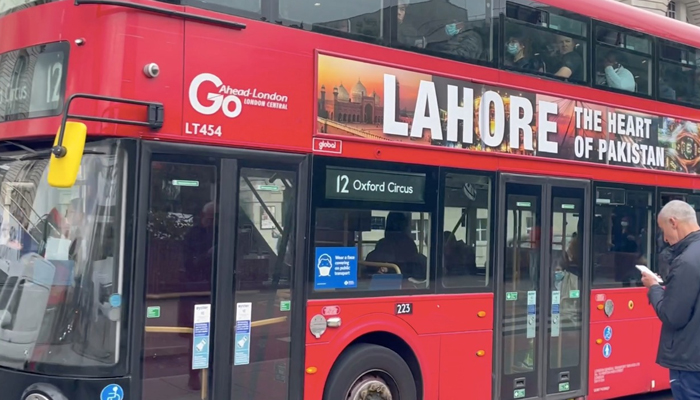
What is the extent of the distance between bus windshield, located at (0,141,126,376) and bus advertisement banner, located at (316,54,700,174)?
1.85m

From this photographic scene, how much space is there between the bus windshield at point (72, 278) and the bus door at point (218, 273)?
0.19 m

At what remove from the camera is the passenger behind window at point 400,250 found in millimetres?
6680

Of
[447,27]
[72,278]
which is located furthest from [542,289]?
[72,278]

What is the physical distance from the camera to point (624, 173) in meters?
8.98

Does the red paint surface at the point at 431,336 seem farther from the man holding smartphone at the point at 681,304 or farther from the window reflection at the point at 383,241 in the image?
the man holding smartphone at the point at 681,304

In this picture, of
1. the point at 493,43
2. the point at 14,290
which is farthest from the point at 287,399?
the point at 493,43

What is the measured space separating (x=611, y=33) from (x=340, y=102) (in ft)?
13.5

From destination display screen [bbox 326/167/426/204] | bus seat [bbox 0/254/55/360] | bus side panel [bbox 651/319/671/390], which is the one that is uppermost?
destination display screen [bbox 326/167/426/204]

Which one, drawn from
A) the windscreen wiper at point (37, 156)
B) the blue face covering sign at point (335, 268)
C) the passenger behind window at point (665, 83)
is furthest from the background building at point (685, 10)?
the windscreen wiper at point (37, 156)

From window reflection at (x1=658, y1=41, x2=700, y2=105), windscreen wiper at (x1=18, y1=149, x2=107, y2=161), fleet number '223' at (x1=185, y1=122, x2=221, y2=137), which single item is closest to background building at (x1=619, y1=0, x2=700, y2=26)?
window reflection at (x1=658, y1=41, x2=700, y2=105)

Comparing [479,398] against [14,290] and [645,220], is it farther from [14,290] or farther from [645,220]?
[14,290]

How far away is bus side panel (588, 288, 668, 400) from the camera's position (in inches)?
336

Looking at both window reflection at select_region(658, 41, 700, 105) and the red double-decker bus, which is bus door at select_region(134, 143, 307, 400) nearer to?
the red double-decker bus

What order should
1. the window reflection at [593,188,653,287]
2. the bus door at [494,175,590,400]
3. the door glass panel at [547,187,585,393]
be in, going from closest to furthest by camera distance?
the bus door at [494,175,590,400], the door glass panel at [547,187,585,393], the window reflection at [593,188,653,287]
